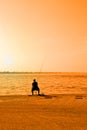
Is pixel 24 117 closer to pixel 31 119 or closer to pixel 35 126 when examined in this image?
pixel 31 119

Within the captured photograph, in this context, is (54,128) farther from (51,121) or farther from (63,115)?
(63,115)

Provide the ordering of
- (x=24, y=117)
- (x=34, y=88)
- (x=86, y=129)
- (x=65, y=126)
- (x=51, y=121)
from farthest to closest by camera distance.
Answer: (x=34, y=88), (x=24, y=117), (x=51, y=121), (x=65, y=126), (x=86, y=129)

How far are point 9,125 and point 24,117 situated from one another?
69.2 inches

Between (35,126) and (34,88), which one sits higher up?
(34,88)

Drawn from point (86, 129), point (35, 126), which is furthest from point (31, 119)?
point (86, 129)

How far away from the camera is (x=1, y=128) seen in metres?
9.41

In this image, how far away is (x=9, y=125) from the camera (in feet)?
32.4

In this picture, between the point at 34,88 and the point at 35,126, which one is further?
the point at 34,88

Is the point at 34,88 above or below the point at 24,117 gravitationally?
above

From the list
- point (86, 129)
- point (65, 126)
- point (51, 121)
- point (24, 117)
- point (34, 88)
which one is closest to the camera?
point (86, 129)

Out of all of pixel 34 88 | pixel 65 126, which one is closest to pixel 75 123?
pixel 65 126

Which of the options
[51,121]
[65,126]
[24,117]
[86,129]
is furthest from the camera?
[24,117]

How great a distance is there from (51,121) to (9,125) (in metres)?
1.57

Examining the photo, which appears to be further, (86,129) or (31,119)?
(31,119)
